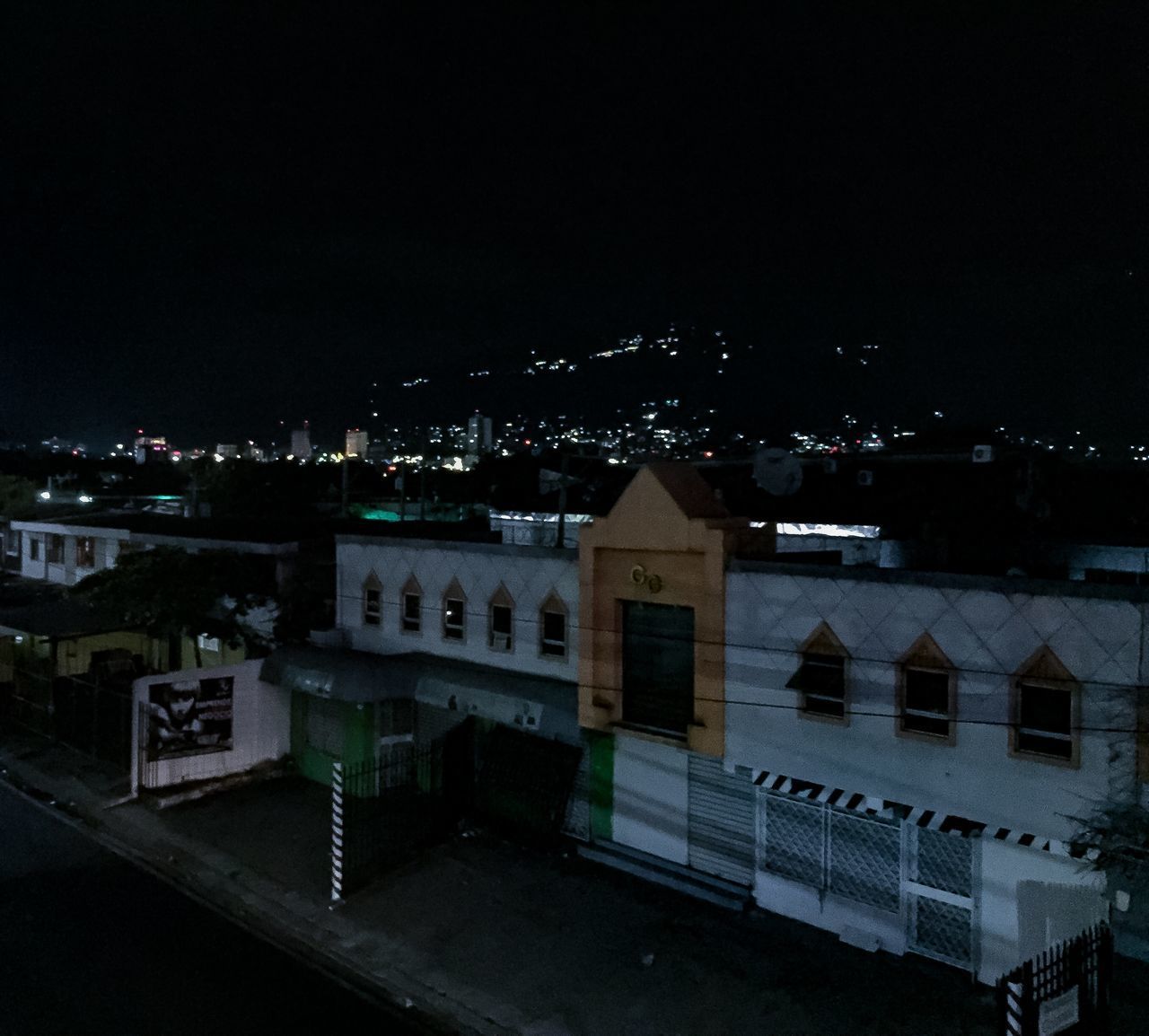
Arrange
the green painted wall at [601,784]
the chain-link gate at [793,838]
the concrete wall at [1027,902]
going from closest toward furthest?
the concrete wall at [1027,902], the chain-link gate at [793,838], the green painted wall at [601,784]

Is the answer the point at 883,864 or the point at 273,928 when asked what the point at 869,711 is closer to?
the point at 883,864

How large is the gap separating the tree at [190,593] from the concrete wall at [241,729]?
7.23 ft

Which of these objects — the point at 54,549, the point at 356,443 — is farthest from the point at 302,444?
the point at 54,549

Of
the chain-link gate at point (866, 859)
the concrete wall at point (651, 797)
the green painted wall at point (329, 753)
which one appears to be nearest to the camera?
the chain-link gate at point (866, 859)

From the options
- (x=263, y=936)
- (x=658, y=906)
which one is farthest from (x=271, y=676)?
(x=658, y=906)

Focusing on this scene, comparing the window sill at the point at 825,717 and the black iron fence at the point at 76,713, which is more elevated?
the window sill at the point at 825,717

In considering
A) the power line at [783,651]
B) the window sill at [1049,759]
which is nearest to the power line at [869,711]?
the power line at [783,651]

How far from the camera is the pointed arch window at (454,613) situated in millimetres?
18203

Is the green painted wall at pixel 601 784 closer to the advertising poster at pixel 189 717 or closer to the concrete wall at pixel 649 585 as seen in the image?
the concrete wall at pixel 649 585

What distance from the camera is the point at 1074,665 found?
34.1ft

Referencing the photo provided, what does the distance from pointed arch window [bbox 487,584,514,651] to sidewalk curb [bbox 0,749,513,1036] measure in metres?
6.00

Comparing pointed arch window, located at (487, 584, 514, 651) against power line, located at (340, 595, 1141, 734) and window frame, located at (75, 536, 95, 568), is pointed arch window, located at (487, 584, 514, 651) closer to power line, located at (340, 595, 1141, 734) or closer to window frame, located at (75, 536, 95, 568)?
power line, located at (340, 595, 1141, 734)

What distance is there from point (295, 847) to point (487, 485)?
41397 mm

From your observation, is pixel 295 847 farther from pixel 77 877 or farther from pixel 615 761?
pixel 615 761
